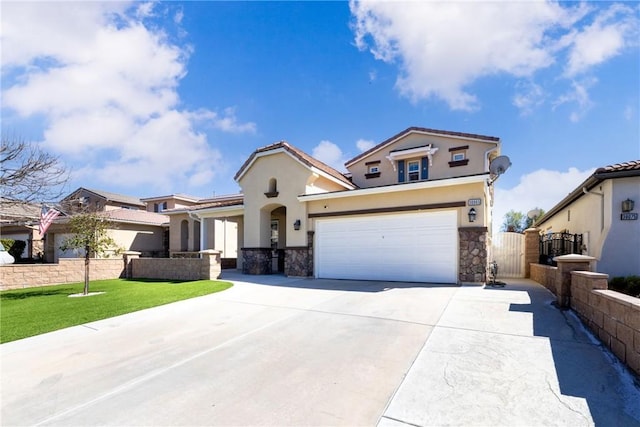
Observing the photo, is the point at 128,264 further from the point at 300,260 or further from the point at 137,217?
the point at 300,260

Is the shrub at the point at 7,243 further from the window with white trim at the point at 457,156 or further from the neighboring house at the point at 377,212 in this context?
the window with white trim at the point at 457,156

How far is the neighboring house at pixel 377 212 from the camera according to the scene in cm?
1095

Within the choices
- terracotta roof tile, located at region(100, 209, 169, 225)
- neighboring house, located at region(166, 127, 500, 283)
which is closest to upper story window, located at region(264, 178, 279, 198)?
neighboring house, located at region(166, 127, 500, 283)

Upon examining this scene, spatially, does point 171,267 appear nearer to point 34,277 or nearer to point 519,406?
point 34,277

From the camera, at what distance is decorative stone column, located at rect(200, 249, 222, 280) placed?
44.6 feet

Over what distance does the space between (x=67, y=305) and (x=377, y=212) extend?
10.8m

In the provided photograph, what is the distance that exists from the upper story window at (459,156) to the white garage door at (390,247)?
23.8 feet

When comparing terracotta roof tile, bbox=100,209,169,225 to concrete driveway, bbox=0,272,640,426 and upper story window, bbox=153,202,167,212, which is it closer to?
upper story window, bbox=153,202,167,212

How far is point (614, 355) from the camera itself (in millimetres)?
4184

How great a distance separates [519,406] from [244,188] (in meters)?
15.4

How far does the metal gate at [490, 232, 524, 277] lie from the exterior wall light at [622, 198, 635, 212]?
186 inches

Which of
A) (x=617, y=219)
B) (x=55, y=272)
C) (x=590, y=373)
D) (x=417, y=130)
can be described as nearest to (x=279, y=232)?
(x=417, y=130)

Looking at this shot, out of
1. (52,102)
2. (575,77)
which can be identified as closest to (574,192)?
(575,77)

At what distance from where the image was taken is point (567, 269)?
6789 mm
